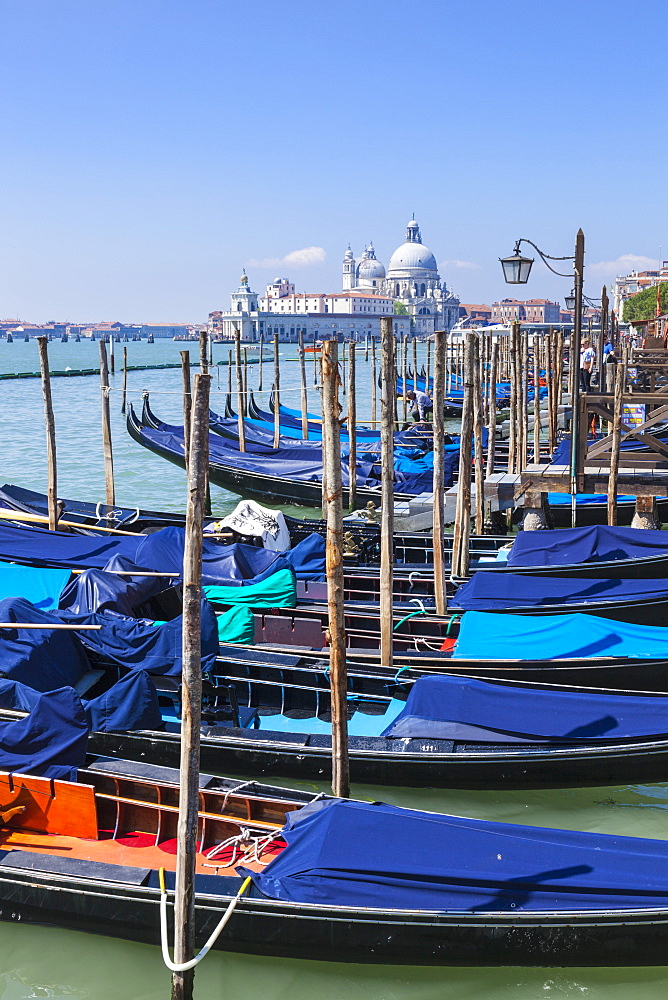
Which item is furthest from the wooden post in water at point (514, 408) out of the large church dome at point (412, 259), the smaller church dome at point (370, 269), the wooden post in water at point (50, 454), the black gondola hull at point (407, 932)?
the smaller church dome at point (370, 269)

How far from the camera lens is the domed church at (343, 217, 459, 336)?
339ft

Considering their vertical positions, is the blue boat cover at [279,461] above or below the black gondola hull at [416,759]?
above

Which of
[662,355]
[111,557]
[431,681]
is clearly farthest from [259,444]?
[431,681]

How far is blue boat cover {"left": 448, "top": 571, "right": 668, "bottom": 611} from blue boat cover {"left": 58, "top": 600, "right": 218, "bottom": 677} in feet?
7.08

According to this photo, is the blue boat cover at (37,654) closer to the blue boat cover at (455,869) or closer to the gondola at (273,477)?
the blue boat cover at (455,869)

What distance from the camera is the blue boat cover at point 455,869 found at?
360 cm

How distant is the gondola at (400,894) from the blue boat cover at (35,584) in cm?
275

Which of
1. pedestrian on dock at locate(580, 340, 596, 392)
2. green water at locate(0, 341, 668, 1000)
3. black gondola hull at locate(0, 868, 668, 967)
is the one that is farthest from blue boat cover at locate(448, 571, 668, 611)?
pedestrian on dock at locate(580, 340, 596, 392)

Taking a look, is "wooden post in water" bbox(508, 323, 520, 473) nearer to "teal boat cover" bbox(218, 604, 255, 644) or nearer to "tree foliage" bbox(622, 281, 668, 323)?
"teal boat cover" bbox(218, 604, 255, 644)

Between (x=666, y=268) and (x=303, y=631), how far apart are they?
85854 mm

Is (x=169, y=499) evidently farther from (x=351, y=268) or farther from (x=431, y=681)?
(x=351, y=268)

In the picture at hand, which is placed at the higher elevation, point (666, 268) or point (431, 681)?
point (666, 268)

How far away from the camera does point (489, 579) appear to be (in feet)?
23.3

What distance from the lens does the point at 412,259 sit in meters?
109
